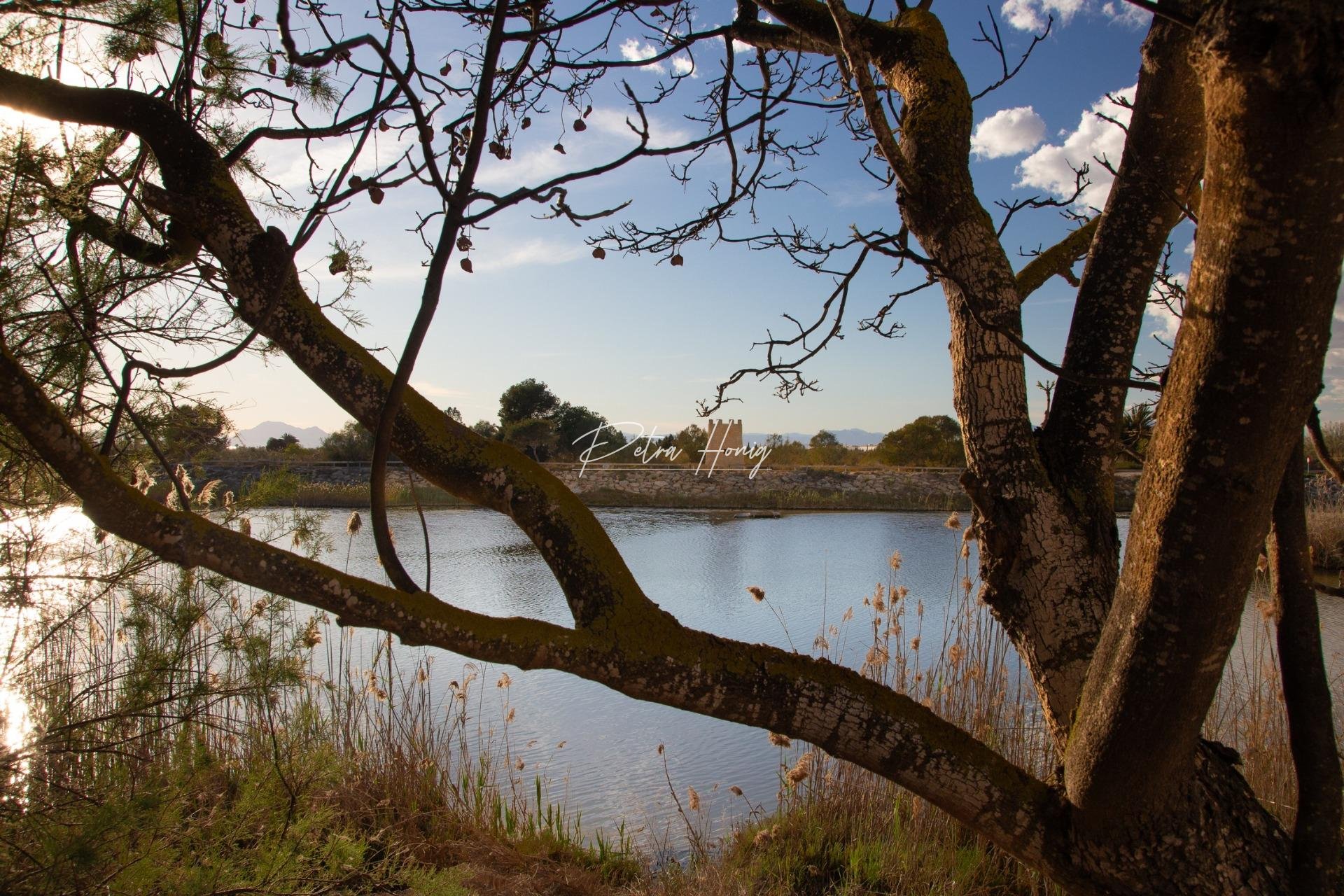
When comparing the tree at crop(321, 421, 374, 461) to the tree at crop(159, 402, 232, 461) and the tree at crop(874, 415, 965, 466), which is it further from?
the tree at crop(159, 402, 232, 461)

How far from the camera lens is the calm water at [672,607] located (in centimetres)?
348

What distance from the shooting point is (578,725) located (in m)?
4.04

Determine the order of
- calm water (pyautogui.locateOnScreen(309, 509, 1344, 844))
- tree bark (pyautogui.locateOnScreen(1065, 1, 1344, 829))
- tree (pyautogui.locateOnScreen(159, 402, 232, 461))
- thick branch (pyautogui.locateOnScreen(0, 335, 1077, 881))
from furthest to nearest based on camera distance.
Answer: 1. calm water (pyautogui.locateOnScreen(309, 509, 1344, 844))
2. tree (pyautogui.locateOnScreen(159, 402, 232, 461))
3. thick branch (pyautogui.locateOnScreen(0, 335, 1077, 881))
4. tree bark (pyautogui.locateOnScreen(1065, 1, 1344, 829))

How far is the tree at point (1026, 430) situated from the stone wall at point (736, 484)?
425 inches

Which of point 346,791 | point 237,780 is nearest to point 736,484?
point 346,791

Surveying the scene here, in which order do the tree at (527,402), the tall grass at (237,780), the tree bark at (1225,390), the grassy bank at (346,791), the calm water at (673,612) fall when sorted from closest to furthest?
1. the tree bark at (1225,390)
2. the tall grass at (237,780)
3. the grassy bank at (346,791)
4. the calm water at (673,612)
5. the tree at (527,402)

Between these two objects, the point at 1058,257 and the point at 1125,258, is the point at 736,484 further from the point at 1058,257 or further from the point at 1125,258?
the point at 1125,258

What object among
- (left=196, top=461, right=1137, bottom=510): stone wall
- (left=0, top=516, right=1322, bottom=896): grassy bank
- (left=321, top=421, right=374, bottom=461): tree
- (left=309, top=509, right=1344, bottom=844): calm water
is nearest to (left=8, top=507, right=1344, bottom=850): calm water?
(left=309, top=509, right=1344, bottom=844): calm water

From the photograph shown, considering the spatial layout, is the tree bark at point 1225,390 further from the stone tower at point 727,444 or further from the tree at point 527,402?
the tree at point 527,402

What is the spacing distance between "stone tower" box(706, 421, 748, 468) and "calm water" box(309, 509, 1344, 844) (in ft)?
13.1

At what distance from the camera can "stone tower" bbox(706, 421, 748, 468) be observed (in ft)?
48.5

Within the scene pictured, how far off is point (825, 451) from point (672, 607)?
1210 centimetres

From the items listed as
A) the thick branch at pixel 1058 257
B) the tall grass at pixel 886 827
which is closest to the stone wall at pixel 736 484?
the tall grass at pixel 886 827

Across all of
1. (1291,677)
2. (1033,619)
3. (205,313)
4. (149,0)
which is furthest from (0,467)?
(1291,677)
